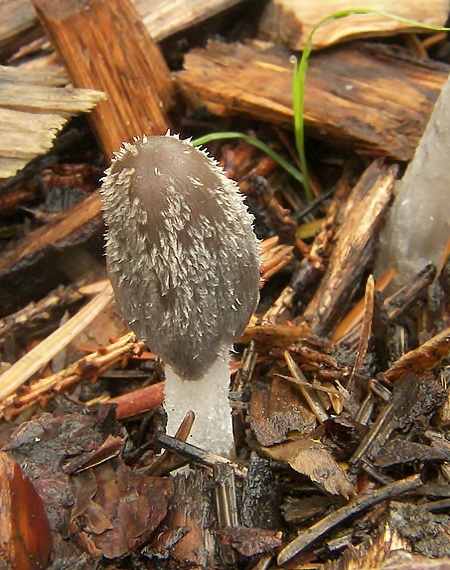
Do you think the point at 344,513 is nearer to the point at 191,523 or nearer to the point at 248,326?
the point at 191,523

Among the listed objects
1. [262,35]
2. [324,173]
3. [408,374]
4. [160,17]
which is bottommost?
[408,374]

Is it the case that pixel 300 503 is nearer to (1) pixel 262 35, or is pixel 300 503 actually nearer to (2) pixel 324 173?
(2) pixel 324 173

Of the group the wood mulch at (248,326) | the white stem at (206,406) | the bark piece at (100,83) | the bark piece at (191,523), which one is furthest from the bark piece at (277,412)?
the bark piece at (100,83)

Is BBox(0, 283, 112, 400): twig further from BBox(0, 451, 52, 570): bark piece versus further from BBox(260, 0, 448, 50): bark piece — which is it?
BBox(260, 0, 448, 50): bark piece

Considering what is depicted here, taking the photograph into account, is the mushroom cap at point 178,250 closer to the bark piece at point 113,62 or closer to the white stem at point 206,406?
the white stem at point 206,406

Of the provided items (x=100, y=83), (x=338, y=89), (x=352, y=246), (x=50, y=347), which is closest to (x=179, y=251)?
(x=50, y=347)

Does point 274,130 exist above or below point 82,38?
below

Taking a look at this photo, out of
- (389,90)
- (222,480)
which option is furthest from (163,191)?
(389,90)

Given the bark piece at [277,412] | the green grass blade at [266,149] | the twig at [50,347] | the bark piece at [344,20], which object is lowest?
the bark piece at [277,412]
